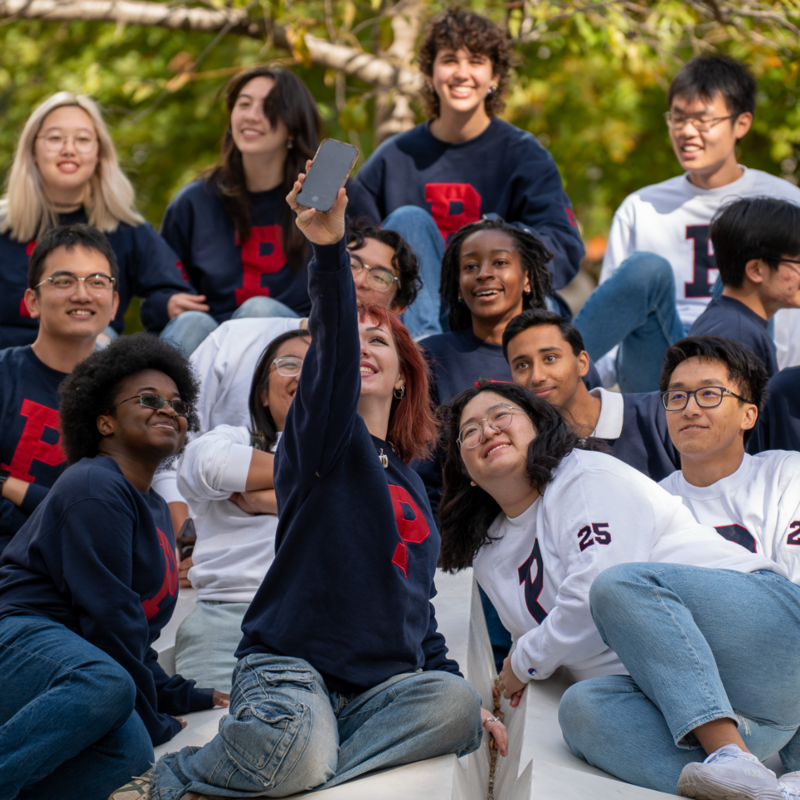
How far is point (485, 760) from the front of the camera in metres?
3.33

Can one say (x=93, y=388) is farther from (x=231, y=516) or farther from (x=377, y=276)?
(x=377, y=276)

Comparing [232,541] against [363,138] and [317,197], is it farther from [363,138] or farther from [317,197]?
[363,138]

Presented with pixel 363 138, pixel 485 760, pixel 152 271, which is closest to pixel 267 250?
pixel 152 271

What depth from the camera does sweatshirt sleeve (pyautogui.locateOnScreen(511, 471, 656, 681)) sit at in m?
2.97

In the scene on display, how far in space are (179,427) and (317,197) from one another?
1.34m

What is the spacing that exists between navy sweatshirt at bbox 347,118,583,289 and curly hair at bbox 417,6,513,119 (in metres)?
0.16

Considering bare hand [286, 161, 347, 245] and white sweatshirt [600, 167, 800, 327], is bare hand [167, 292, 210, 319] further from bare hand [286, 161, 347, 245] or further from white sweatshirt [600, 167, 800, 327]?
bare hand [286, 161, 347, 245]

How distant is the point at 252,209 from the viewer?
213 inches

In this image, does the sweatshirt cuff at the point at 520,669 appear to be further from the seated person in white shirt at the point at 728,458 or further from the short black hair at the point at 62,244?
the short black hair at the point at 62,244

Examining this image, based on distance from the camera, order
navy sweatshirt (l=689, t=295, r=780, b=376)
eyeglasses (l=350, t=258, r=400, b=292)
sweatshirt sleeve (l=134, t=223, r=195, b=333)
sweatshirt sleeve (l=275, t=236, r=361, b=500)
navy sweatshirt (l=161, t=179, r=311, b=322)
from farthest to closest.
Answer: navy sweatshirt (l=161, t=179, r=311, b=322)
sweatshirt sleeve (l=134, t=223, r=195, b=333)
eyeglasses (l=350, t=258, r=400, b=292)
navy sweatshirt (l=689, t=295, r=780, b=376)
sweatshirt sleeve (l=275, t=236, r=361, b=500)

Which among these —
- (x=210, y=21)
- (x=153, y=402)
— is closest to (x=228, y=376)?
(x=153, y=402)

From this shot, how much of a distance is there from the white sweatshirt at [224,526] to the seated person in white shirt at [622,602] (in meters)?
0.70

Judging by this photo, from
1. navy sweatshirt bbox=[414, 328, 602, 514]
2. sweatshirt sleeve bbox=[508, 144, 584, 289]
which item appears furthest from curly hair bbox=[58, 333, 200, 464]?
sweatshirt sleeve bbox=[508, 144, 584, 289]

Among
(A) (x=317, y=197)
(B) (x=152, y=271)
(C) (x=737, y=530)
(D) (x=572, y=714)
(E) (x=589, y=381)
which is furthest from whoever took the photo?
(B) (x=152, y=271)
